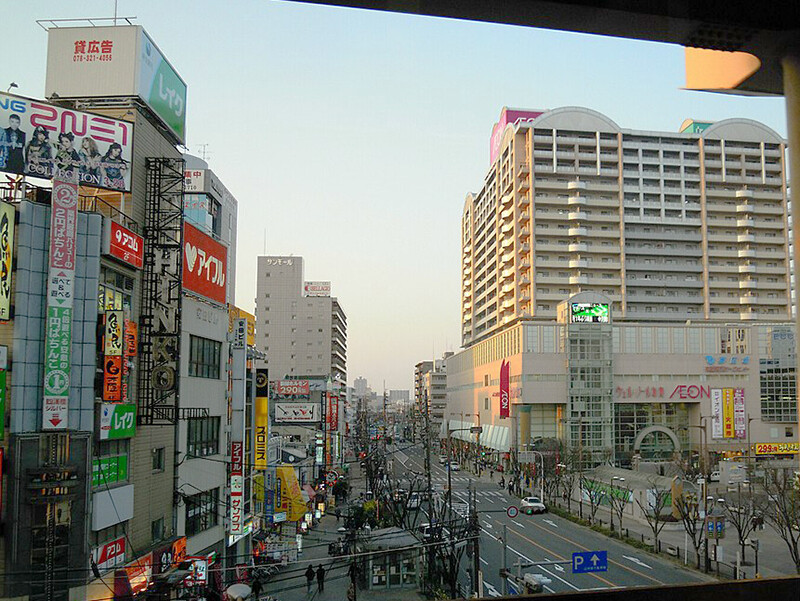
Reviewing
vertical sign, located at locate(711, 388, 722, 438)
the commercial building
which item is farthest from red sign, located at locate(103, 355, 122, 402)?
vertical sign, located at locate(711, 388, 722, 438)

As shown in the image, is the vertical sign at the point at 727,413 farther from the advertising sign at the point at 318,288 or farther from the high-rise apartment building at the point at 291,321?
the advertising sign at the point at 318,288

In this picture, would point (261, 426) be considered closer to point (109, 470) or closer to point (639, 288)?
point (109, 470)

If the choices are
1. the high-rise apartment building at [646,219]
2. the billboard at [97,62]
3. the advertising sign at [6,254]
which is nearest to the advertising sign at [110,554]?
the advertising sign at [6,254]

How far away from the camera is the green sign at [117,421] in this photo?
44.6ft

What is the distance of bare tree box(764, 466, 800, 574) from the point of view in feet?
74.4

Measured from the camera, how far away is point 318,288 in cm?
8962

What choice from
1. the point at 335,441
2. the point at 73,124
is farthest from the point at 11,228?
the point at 335,441

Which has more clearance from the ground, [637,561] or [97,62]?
[97,62]

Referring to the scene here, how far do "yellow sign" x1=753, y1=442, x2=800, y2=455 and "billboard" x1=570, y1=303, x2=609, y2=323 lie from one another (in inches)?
584

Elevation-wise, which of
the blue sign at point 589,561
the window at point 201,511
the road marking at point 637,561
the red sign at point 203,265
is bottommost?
the road marking at point 637,561

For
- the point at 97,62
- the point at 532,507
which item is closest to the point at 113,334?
the point at 97,62

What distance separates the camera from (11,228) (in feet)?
39.2

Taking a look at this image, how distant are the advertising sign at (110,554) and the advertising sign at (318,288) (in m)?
75.0

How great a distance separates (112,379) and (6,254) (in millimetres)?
3043
